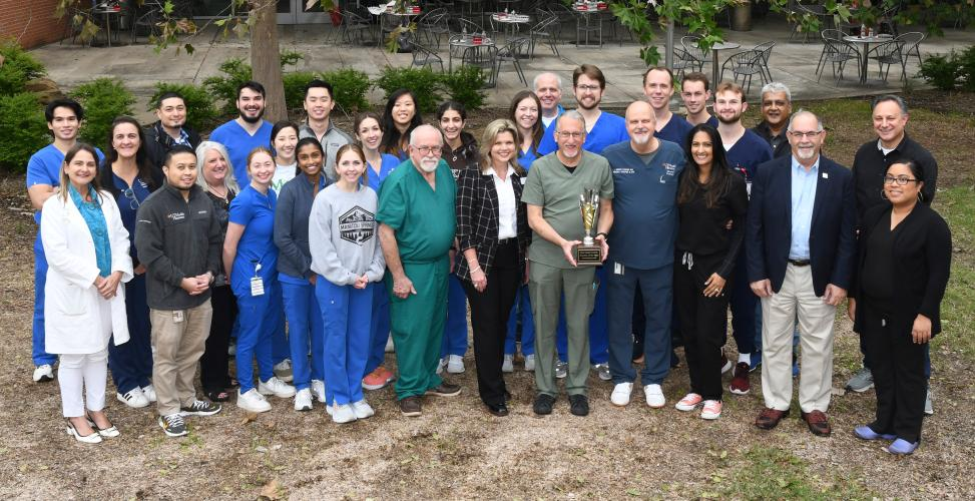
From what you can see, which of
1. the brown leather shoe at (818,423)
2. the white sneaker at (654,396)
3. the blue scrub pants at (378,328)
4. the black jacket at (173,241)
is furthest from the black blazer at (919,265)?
the black jacket at (173,241)

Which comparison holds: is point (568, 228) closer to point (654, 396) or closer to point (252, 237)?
point (654, 396)

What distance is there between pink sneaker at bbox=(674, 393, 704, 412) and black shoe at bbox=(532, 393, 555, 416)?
0.78 m

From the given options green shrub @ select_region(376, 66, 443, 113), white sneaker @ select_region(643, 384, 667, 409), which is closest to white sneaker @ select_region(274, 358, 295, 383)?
white sneaker @ select_region(643, 384, 667, 409)

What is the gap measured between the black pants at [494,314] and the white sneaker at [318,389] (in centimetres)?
98

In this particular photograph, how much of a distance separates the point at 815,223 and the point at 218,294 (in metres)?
3.55

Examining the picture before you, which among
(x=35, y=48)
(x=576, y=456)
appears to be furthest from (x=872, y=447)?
(x=35, y=48)

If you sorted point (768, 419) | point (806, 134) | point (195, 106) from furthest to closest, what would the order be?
point (195, 106)
point (768, 419)
point (806, 134)

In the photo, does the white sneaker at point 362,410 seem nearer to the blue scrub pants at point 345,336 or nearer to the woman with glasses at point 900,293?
the blue scrub pants at point 345,336

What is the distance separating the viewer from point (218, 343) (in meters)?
6.66

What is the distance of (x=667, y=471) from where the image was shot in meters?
5.80

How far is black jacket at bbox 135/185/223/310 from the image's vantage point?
5.93 metres

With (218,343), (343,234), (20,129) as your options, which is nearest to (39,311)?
(218,343)

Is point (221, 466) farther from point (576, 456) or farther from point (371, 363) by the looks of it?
point (576, 456)

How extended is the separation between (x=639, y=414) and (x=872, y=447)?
53.1 inches
